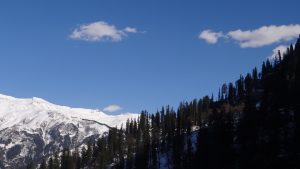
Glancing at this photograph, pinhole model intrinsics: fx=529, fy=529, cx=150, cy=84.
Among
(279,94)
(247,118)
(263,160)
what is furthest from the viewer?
(279,94)

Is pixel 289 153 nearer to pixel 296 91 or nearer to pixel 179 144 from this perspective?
pixel 296 91

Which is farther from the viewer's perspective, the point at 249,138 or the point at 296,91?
the point at 296,91

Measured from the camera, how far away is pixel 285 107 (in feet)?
545

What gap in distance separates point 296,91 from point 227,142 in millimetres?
29847

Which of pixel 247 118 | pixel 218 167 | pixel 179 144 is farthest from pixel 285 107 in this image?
pixel 179 144

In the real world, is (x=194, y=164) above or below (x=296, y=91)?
below

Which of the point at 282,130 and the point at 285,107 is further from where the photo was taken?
the point at 285,107

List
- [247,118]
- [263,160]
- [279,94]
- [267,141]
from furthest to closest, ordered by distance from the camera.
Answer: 1. [279,94]
2. [247,118]
3. [267,141]
4. [263,160]

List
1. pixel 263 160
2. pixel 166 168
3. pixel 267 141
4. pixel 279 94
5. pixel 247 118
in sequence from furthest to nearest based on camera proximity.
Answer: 1. pixel 166 168
2. pixel 279 94
3. pixel 247 118
4. pixel 267 141
5. pixel 263 160

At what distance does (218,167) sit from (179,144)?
4957cm

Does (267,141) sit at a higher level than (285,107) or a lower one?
lower

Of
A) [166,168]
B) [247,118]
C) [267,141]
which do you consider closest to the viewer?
[267,141]

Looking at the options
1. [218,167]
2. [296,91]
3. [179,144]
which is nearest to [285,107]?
[296,91]

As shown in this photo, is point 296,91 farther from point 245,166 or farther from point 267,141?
point 245,166
